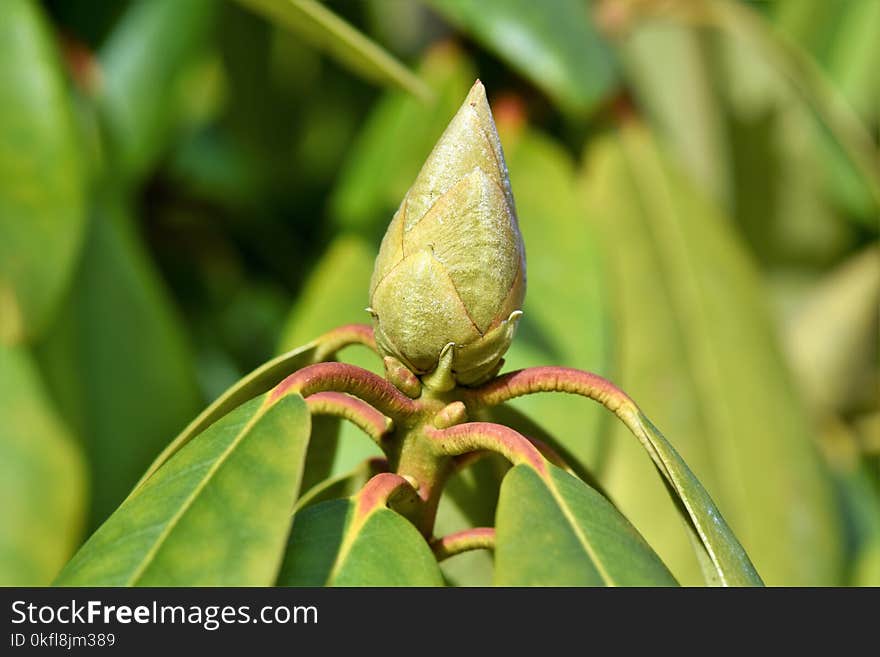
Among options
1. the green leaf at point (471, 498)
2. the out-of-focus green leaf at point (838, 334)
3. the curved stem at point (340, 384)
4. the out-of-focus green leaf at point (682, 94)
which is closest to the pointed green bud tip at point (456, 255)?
the curved stem at point (340, 384)

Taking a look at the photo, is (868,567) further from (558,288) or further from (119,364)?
(119,364)

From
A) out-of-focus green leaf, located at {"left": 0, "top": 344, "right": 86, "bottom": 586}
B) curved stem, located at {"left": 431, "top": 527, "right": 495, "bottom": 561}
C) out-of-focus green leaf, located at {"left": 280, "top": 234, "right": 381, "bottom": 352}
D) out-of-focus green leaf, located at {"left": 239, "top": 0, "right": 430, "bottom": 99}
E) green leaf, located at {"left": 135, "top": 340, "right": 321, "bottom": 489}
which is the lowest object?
curved stem, located at {"left": 431, "top": 527, "right": 495, "bottom": 561}

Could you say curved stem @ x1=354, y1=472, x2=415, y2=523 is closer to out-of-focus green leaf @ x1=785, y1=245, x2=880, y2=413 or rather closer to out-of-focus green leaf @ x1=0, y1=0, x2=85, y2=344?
out-of-focus green leaf @ x1=0, y1=0, x2=85, y2=344

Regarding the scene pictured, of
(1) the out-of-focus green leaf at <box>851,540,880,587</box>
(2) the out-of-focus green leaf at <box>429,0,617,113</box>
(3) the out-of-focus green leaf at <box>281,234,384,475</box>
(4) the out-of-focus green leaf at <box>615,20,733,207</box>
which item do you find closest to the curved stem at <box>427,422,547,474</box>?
(3) the out-of-focus green leaf at <box>281,234,384,475</box>

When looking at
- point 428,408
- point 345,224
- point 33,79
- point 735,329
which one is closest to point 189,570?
point 428,408

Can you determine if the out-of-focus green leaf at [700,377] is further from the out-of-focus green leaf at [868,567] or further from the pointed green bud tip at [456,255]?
the pointed green bud tip at [456,255]
